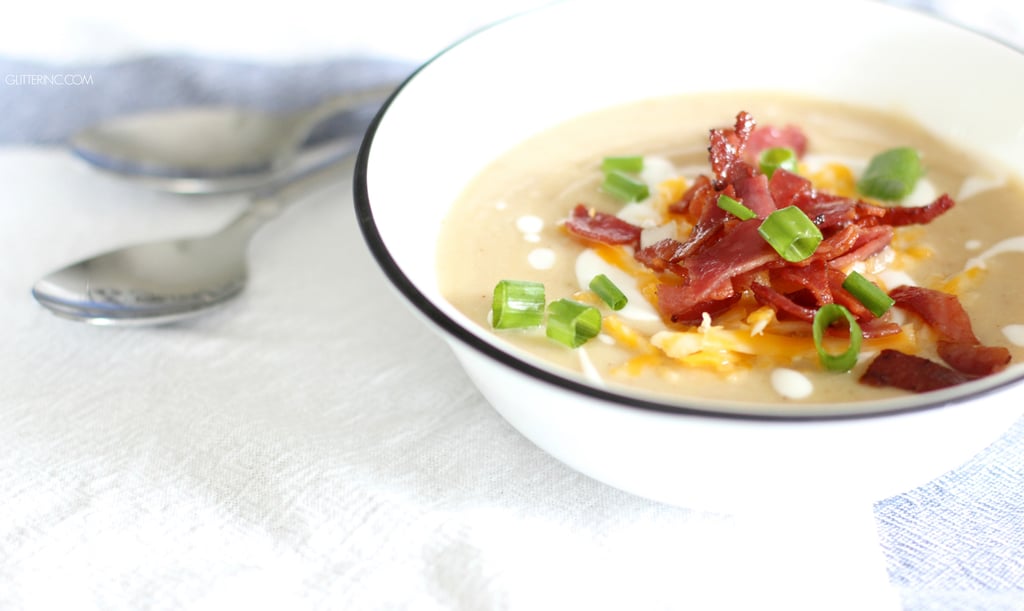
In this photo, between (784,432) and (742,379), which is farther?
(742,379)

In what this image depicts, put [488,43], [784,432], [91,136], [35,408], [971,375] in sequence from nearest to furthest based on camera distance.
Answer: [784,432], [971,375], [35,408], [488,43], [91,136]

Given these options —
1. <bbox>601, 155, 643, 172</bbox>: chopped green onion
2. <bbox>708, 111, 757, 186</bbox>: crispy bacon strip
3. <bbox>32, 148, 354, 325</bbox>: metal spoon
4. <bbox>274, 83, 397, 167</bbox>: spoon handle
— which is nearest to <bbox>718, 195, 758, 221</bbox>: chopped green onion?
<bbox>708, 111, 757, 186</bbox>: crispy bacon strip

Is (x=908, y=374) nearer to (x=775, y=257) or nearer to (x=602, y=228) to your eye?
(x=775, y=257)

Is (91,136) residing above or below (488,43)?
below

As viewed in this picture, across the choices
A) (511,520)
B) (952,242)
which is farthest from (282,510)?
(952,242)

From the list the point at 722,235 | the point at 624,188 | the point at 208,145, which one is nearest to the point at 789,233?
the point at 722,235

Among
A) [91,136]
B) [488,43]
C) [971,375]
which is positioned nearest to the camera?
[971,375]

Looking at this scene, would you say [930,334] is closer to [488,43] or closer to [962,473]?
[962,473]

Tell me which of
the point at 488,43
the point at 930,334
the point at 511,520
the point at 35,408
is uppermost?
the point at 488,43
